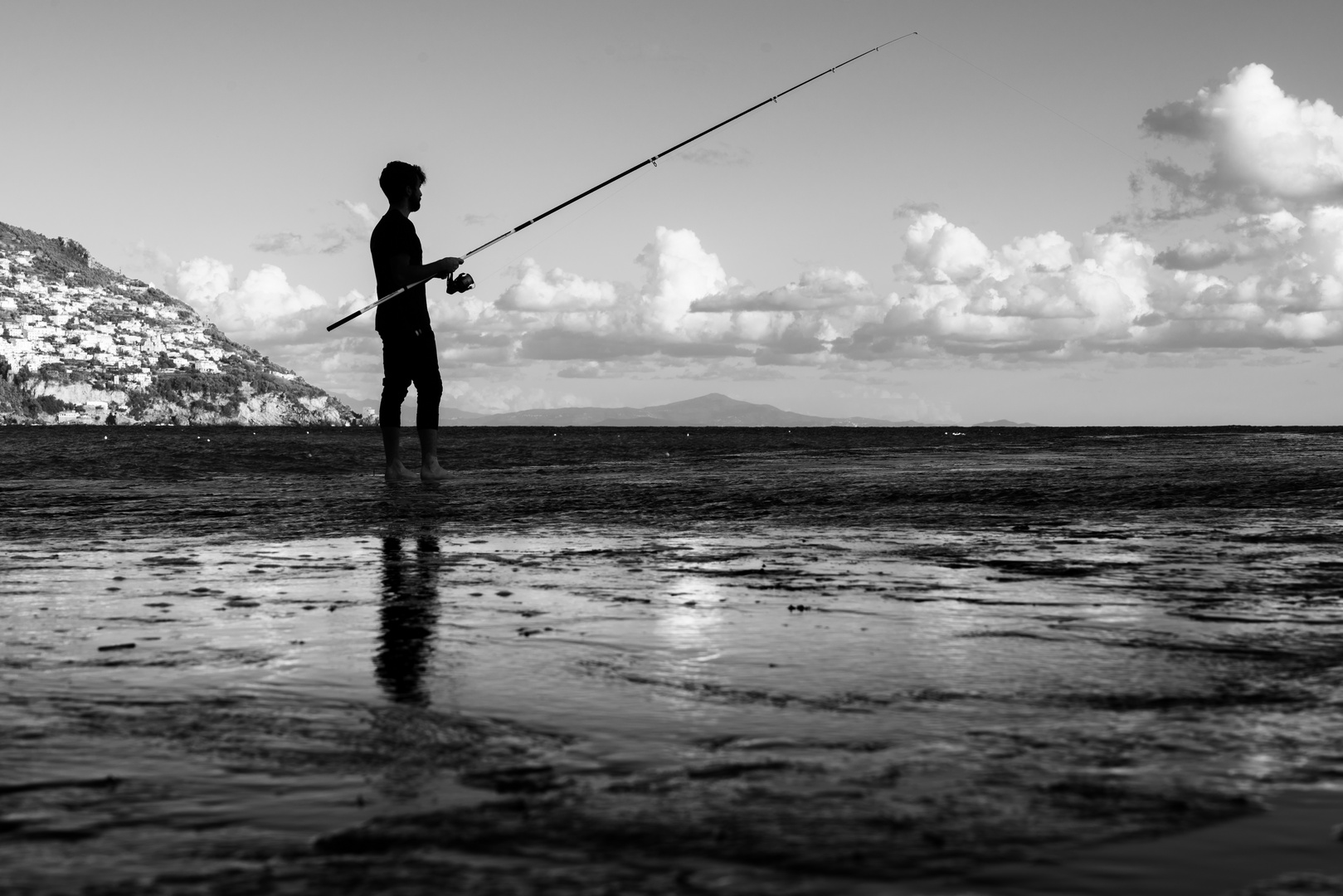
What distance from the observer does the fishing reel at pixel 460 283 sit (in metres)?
12.8

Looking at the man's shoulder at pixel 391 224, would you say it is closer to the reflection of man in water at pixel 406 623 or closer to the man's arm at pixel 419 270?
the man's arm at pixel 419 270

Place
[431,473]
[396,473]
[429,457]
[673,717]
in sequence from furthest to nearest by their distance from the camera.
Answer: [431,473], [429,457], [396,473], [673,717]

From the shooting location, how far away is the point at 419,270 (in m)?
12.4

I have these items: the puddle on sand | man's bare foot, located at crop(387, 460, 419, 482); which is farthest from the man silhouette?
the puddle on sand

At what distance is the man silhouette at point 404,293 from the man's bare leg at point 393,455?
0.53m

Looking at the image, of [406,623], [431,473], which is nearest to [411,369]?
[431,473]

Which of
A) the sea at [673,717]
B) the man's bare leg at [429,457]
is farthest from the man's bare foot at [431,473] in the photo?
the sea at [673,717]

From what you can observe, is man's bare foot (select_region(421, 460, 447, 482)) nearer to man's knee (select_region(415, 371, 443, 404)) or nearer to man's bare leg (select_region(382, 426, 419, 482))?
man's bare leg (select_region(382, 426, 419, 482))

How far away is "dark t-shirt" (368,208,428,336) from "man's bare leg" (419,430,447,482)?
121 cm

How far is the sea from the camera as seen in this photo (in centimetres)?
221

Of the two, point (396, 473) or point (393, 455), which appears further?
point (396, 473)

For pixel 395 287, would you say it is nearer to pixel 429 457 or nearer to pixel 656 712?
pixel 429 457

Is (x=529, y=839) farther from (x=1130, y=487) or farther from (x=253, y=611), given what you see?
(x=1130, y=487)

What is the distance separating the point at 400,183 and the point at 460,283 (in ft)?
3.56
